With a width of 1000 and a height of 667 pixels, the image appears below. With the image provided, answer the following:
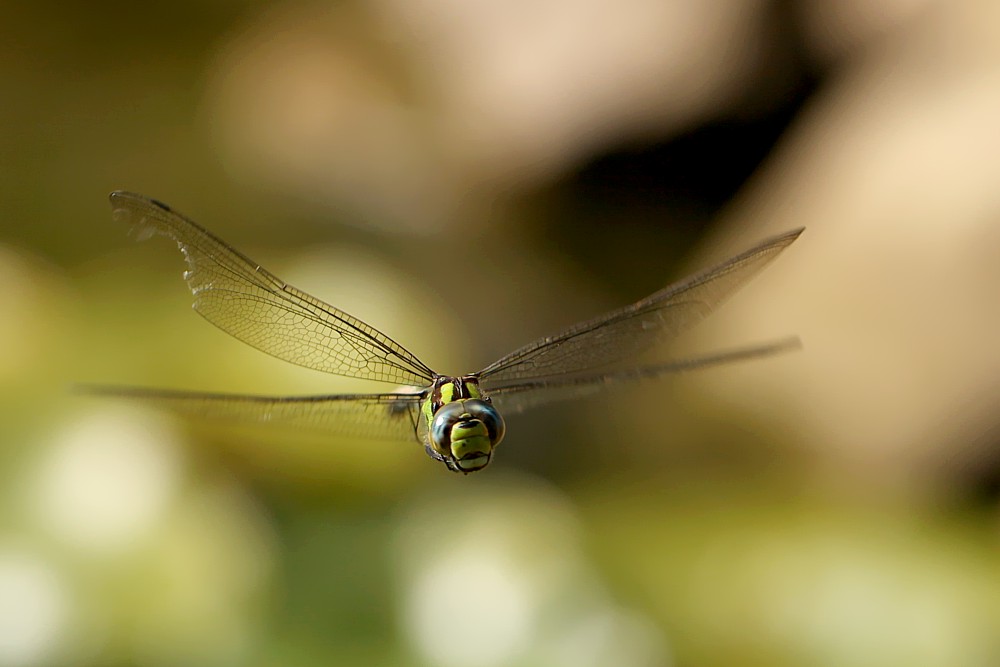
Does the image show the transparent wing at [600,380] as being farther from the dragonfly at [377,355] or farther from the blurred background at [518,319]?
the blurred background at [518,319]

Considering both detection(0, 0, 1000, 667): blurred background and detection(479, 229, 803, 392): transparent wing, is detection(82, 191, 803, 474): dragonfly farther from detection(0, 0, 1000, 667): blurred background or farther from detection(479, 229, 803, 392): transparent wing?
detection(0, 0, 1000, 667): blurred background

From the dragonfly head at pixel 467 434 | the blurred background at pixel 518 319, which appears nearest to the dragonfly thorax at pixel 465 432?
the dragonfly head at pixel 467 434

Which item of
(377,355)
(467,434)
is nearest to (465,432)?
(467,434)

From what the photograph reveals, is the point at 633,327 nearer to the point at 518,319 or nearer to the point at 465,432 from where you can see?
the point at 465,432

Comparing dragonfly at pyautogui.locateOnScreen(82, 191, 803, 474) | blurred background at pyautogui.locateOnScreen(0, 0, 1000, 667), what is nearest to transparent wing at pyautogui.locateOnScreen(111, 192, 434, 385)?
dragonfly at pyautogui.locateOnScreen(82, 191, 803, 474)

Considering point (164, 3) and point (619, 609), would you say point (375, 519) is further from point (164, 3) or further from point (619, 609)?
point (164, 3)

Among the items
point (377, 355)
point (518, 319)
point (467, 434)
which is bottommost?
point (467, 434)
